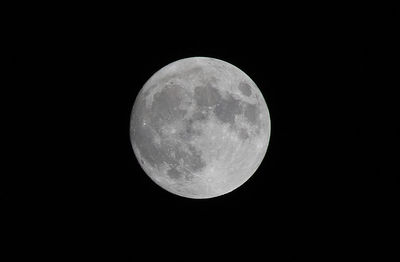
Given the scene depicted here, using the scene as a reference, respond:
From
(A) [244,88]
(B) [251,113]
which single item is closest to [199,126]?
(B) [251,113]

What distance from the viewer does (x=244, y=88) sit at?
5336 millimetres

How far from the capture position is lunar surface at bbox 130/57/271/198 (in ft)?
16.2

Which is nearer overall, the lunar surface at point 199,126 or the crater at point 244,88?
the lunar surface at point 199,126

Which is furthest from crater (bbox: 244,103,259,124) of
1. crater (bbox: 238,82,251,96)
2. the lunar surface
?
crater (bbox: 238,82,251,96)

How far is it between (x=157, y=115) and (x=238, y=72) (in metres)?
1.35

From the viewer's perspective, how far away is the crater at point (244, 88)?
5281mm

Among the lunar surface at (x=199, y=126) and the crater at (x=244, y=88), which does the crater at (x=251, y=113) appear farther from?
the crater at (x=244, y=88)

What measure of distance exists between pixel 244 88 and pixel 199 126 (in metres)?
0.92

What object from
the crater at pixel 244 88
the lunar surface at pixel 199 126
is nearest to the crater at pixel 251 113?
the lunar surface at pixel 199 126

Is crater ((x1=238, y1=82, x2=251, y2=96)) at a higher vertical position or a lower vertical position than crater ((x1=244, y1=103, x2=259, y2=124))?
higher

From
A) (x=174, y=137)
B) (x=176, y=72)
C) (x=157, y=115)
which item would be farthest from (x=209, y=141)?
(x=176, y=72)

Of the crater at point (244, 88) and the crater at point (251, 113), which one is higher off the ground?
the crater at point (244, 88)

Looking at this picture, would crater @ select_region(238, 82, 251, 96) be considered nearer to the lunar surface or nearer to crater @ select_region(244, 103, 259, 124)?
the lunar surface

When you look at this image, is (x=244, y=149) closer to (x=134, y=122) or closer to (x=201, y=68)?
(x=201, y=68)
